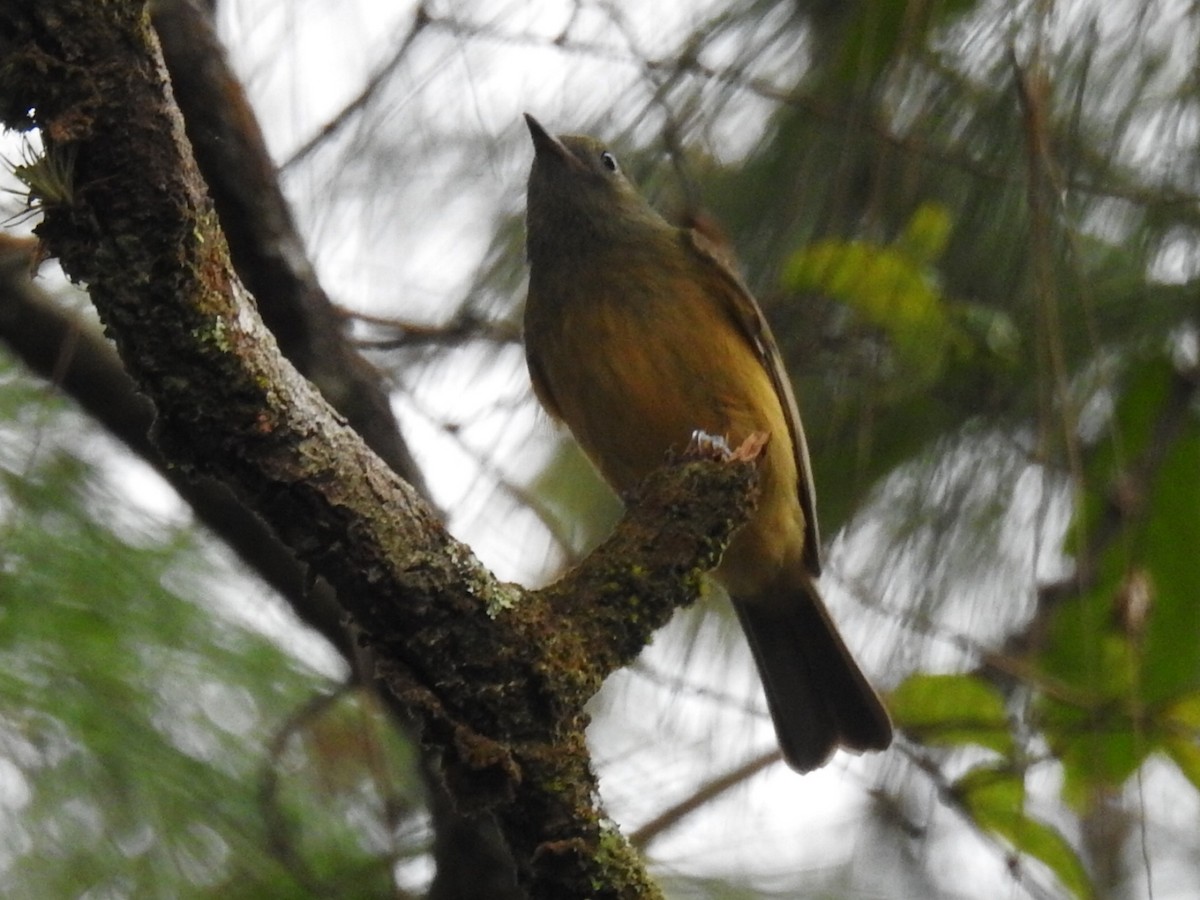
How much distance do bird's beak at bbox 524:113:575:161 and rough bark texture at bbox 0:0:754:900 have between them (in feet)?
4.56

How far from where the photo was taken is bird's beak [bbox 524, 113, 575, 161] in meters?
3.50

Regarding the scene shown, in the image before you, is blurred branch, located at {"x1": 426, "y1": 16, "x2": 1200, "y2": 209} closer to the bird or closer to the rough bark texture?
the bird

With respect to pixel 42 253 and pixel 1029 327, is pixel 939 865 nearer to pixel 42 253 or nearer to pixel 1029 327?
pixel 1029 327

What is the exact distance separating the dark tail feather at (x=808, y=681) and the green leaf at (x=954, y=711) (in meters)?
0.38

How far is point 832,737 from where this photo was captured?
379 centimetres

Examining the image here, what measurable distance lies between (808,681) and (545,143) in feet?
4.75

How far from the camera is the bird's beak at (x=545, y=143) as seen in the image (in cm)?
350

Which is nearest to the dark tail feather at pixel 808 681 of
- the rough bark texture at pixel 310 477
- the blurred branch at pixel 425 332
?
the blurred branch at pixel 425 332

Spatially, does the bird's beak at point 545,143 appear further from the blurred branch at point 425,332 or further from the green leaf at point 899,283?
the green leaf at point 899,283

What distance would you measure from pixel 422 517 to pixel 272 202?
4.26ft

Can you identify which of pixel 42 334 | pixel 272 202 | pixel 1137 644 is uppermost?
pixel 1137 644

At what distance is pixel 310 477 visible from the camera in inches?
81.4

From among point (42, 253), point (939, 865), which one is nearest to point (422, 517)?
Result: point (42, 253)

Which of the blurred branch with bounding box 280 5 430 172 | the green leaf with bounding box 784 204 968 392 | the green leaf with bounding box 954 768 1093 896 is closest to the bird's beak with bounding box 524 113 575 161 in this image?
the blurred branch with bounding box 280 5 430 172
